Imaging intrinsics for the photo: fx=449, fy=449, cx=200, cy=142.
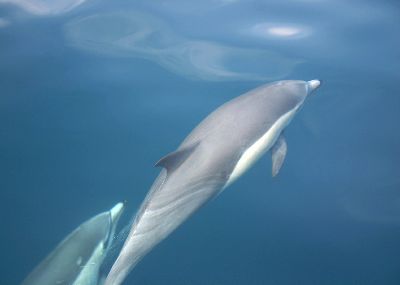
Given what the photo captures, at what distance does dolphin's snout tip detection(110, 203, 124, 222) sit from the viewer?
17.8 ft

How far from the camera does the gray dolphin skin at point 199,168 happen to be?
12.9 feet

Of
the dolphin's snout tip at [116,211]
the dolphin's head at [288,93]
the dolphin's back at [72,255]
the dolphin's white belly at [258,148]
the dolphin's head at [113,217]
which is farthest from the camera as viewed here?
the dolphin's snout tip at [116,211]

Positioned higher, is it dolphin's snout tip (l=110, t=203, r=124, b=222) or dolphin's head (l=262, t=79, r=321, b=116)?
dolphin's head (l=262, t=79, r=321, b=116)

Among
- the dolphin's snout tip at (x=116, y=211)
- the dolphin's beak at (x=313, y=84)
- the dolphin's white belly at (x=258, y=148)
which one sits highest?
the dolphin's beak at (x=313, y=84)

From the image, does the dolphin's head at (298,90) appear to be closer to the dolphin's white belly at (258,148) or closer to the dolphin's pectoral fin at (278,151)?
the dolphin's white belly at (258,148)

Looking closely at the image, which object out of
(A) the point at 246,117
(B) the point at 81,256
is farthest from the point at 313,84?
(B) the point at 81,256

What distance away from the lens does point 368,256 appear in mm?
5496

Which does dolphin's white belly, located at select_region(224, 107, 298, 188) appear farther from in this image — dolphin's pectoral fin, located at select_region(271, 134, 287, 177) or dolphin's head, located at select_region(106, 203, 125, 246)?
dolphin's head, located at select_region(106, 203, 125, 246)

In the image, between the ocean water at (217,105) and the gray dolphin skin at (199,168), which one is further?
the ocean water at (217,105)

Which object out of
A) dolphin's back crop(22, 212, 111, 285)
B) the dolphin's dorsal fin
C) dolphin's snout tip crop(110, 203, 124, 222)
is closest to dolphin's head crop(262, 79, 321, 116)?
the dolphin's dorsal fin

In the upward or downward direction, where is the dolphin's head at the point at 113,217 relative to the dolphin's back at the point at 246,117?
downward

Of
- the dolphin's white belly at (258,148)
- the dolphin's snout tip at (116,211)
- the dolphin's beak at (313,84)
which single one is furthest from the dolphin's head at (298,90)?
the dolphin's snout tip at (116,211)

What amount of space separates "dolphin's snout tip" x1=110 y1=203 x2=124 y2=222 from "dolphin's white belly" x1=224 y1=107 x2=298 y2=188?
1.61 m

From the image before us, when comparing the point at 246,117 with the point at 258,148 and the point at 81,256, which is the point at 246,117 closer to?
the point at 258,148
